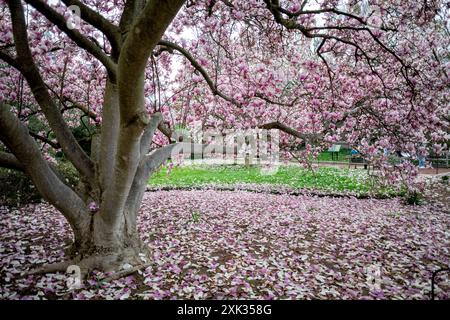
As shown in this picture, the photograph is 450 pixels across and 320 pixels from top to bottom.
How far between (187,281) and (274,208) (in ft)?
15.1

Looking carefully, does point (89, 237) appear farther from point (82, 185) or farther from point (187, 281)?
point (187, 281)

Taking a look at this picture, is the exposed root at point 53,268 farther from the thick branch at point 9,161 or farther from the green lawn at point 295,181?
the green lawn at point 295,181

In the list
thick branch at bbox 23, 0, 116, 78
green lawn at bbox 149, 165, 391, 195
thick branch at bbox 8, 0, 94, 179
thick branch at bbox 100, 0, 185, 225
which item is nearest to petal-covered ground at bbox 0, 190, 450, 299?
thick branch at bbox 100, 0, 185, 225

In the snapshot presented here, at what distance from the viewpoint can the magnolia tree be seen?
296cm

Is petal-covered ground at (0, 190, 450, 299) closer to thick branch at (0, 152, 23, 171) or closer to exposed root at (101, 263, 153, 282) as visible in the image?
exposed root at (101, 263, 153, 282)

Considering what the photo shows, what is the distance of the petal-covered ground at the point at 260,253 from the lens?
3365mm

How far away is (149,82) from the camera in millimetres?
6906

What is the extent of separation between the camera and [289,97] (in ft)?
29.7

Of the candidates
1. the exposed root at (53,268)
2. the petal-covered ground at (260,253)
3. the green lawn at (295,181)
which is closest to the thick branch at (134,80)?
the exposed root at (53,268)

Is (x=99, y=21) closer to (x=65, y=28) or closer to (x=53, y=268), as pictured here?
(x=65, y=28)

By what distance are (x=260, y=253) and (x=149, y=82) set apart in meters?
4.91

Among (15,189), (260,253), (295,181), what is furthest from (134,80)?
(295,181)

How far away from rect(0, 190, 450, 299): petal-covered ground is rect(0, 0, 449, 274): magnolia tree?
19.6 inches

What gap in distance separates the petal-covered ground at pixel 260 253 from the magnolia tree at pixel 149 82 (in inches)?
19.6
